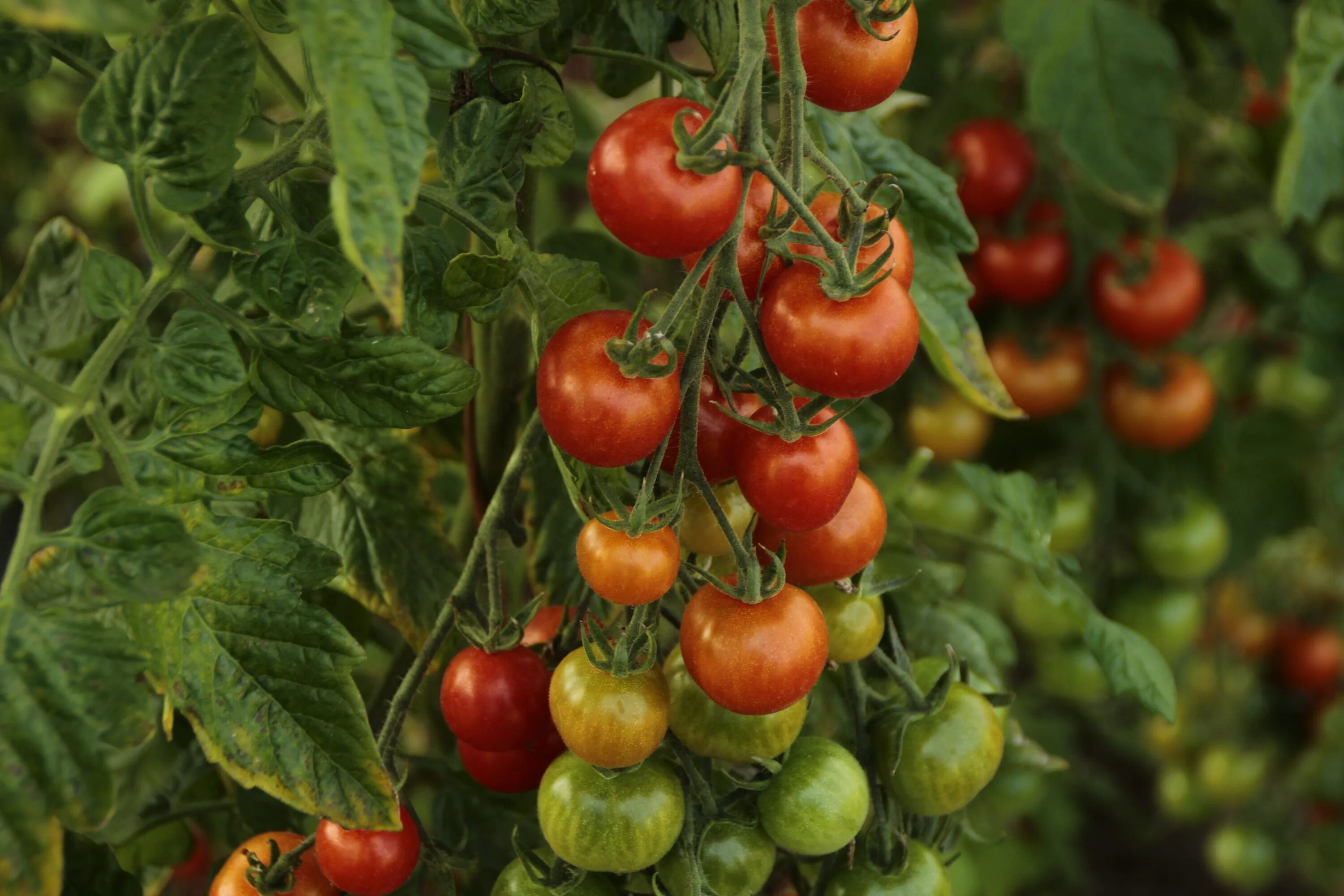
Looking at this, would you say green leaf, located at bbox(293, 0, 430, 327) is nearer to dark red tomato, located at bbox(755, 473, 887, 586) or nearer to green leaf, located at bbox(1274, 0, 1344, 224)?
dark red tomato, located at bbox(755, 473, 887, 586)

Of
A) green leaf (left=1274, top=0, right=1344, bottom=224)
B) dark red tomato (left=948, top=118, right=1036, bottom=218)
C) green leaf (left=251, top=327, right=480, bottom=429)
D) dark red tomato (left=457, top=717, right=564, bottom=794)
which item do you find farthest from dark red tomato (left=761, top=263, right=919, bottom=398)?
dark red tomato (left=948, top=118, right=1036, bottom=218)

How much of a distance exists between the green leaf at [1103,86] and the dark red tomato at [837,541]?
24.2 inches

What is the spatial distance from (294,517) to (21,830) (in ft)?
0.92

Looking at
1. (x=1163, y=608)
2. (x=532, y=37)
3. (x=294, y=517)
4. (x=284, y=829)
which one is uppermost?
(x=532, y=37)

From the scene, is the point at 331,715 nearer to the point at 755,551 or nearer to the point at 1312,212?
the point at 755,551

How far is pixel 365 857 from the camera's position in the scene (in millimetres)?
542

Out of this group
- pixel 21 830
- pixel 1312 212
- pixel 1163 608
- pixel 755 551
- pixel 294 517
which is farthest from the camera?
Answer: pixel 1163 608

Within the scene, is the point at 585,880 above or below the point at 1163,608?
above

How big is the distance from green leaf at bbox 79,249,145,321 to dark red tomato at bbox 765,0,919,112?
0.28 metres

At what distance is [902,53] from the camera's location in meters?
0.50

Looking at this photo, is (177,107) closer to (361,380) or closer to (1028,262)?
(361,380)

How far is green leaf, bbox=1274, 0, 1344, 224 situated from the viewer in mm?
875

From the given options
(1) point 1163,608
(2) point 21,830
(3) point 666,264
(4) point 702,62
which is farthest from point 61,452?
(4) point 702,62

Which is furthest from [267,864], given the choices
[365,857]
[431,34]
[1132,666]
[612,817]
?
[1132,666]
